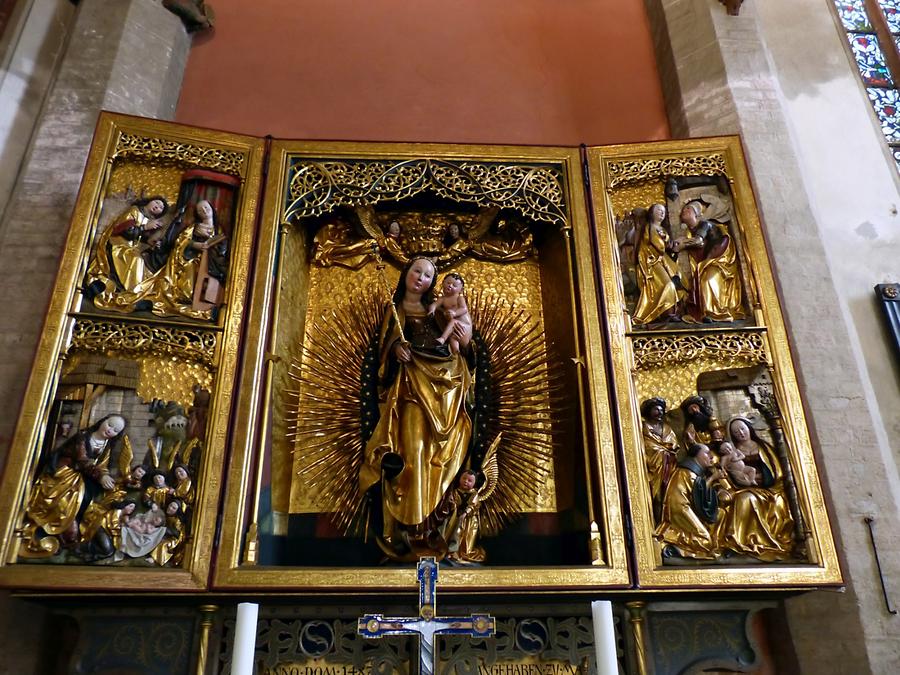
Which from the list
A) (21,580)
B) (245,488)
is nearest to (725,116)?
(245,488)

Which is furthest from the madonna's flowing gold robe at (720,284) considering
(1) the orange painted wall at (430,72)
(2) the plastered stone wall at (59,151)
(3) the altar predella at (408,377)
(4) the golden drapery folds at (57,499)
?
(2) the plastered stone wall at (59,151)

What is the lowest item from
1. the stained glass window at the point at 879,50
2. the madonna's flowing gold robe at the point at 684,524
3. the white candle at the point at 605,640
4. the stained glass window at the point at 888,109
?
the white candle at the point at 605,640

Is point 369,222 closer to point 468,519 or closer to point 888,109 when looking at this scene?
point 468,519

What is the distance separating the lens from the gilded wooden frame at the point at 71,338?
10.1 feet

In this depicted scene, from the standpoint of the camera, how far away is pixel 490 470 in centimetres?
401

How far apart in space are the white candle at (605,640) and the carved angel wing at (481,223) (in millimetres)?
2507

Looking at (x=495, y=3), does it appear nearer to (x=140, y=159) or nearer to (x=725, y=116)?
(x=725, y=116)

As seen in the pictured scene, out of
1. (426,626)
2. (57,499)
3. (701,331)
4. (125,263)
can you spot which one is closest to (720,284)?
(701,331)

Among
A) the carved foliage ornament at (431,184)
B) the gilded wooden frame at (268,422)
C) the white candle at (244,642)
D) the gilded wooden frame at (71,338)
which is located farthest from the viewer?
the carved foliage ornament at (431,184)

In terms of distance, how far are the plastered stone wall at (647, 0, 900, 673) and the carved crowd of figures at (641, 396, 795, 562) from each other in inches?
23.0

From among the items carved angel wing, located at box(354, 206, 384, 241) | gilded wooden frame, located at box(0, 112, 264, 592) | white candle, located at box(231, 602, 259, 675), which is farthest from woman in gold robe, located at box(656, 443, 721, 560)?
carved angel wing, located at box(354, 206, 384, 241)

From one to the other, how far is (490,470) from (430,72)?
3.10 metres

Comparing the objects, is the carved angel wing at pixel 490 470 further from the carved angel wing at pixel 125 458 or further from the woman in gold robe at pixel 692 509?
the carved angel wing at pixel 125 458

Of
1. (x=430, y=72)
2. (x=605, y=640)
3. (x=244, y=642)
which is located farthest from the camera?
(x=430, y=72)
